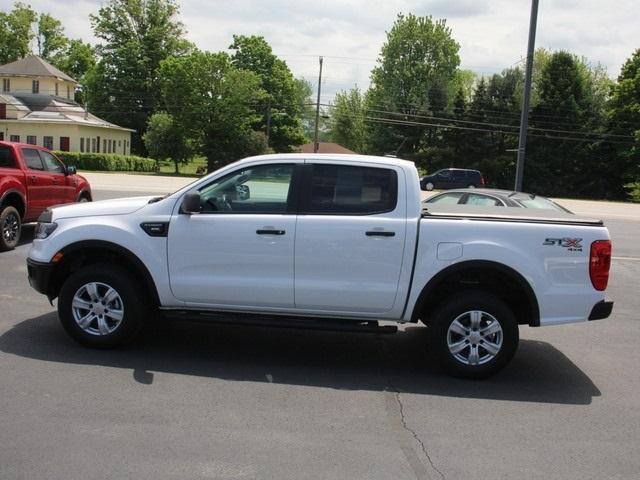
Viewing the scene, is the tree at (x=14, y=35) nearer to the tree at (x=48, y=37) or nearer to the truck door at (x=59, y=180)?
the tree at (x=48, y=37)

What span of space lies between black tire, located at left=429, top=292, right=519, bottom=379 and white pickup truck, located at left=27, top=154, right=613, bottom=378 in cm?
1

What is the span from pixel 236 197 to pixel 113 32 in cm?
8677

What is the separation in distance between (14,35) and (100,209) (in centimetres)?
9747

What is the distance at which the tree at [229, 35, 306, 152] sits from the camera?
237 ft

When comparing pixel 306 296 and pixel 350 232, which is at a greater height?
pixel 350 232

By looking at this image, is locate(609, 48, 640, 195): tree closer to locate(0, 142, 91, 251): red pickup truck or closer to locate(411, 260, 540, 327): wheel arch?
locate(0, 142, 91, 251): red pickup truck

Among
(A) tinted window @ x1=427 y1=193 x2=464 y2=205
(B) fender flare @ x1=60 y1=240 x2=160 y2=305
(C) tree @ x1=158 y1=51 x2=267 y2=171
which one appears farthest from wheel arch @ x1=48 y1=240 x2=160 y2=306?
(C) tree @ x1=158 y1=51 x2=267 y2=171

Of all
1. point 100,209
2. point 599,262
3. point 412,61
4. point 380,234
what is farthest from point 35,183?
point 412,61

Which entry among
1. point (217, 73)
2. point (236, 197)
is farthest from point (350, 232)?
point (217, 73)

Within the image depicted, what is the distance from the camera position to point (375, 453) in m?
4.32

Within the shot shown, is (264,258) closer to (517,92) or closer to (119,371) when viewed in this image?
(119,371)

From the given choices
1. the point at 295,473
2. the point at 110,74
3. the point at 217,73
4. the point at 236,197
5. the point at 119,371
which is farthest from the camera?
the point at 110,74

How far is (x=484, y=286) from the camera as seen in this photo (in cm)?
618

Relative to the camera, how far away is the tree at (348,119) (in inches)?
3701
